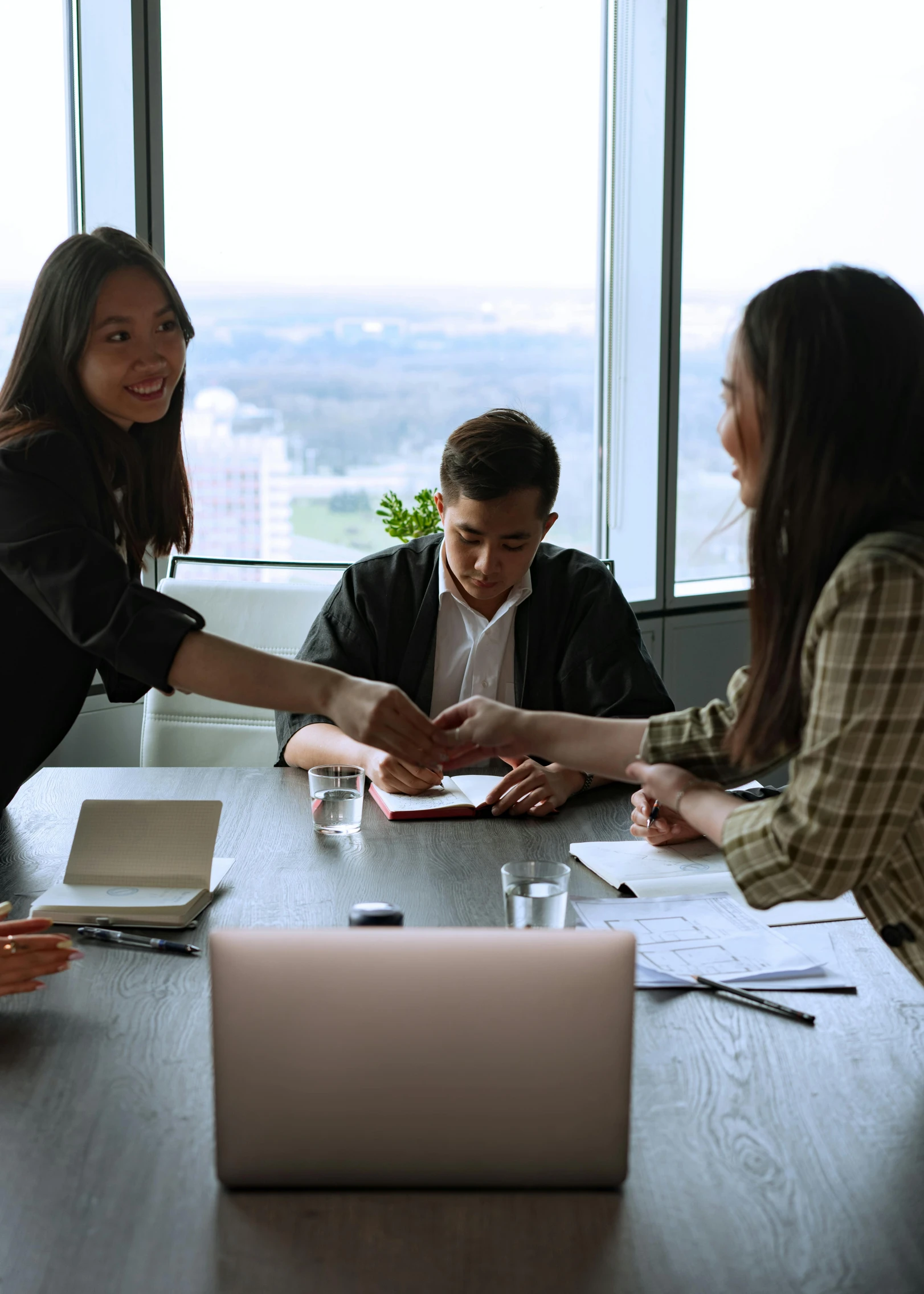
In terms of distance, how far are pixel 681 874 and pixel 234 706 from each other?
1.44m

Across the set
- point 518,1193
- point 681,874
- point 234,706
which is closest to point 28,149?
point 234,706

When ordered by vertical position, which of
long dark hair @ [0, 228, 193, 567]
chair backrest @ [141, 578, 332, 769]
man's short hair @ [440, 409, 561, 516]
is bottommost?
chair backrest @ [141, 578, 332, 769]

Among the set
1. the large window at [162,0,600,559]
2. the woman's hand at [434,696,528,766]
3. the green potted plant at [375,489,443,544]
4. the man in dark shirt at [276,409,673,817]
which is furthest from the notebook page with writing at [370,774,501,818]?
the large window at [162,0,600,559]

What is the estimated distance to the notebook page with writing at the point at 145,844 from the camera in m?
1.49

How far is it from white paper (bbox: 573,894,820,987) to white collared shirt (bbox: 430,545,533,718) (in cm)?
101

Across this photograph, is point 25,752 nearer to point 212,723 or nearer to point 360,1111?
point 212,723

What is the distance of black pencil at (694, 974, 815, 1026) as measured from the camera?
116cm

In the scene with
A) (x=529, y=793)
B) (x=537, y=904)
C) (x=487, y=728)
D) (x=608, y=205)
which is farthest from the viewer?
(x=608, y=205)

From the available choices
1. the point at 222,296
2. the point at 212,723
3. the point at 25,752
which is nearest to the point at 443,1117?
the point at 25,752

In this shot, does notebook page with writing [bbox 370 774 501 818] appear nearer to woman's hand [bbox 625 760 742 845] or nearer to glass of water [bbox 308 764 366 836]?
glass of water [bbox 308 764 366 836]

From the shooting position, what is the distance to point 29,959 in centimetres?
122

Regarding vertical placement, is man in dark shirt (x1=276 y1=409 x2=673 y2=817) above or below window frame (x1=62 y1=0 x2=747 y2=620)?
below

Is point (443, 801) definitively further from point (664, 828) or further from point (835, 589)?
point (835, 589)

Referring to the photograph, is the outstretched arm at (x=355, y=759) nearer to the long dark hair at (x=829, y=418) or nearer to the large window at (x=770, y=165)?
the long dark hair at (x=829, y=418)
